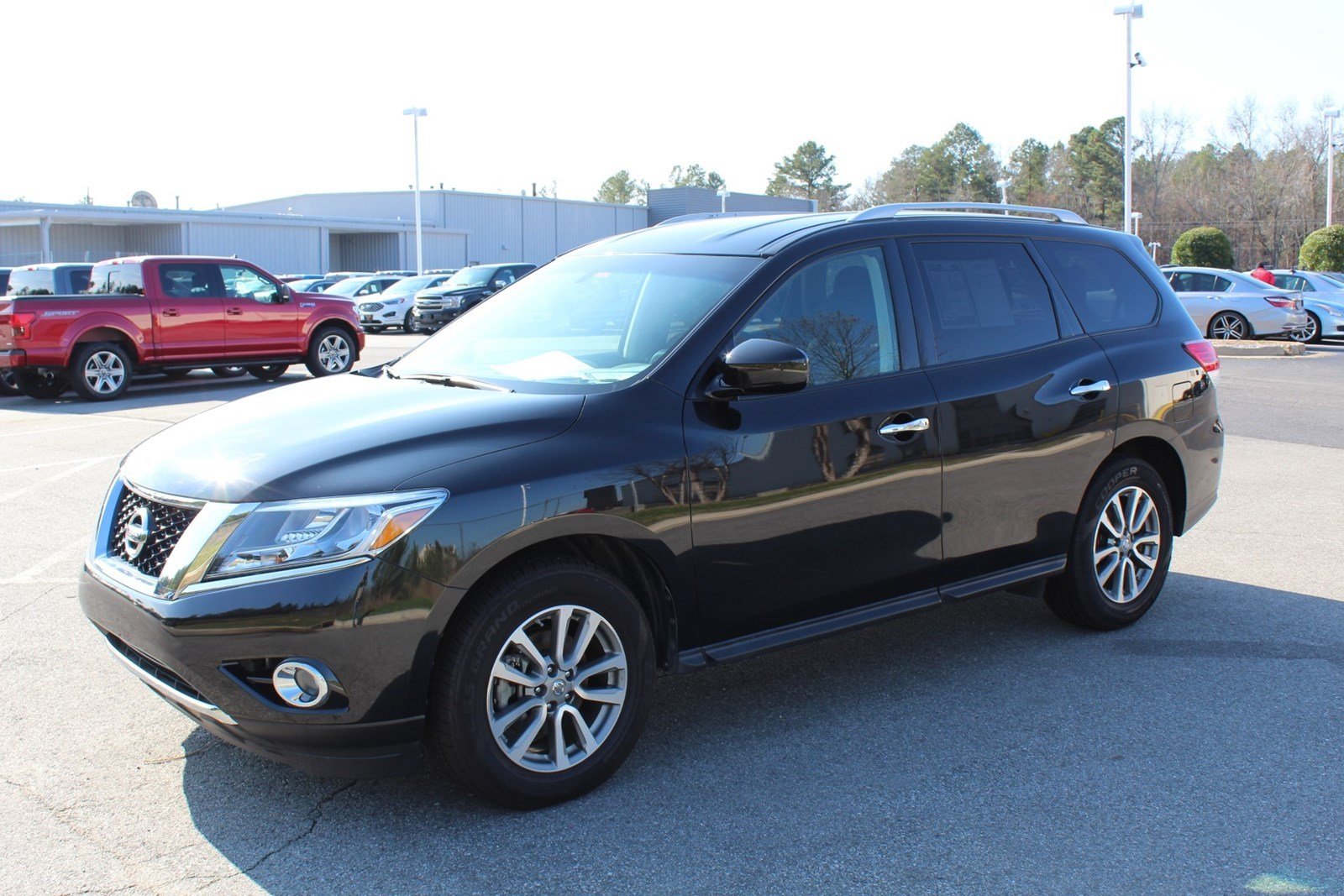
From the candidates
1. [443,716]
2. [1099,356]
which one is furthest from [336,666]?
[1099,356]

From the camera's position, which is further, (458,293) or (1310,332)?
(458,293)

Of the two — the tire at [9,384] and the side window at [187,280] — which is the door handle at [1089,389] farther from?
the tire at [9,384]

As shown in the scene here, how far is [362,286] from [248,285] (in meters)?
19.3

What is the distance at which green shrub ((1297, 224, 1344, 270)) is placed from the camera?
37.0 m

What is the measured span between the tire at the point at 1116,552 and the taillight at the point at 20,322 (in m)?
14.3

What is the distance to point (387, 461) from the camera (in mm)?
3572

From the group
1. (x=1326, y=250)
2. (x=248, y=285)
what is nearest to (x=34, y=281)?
(x=248, y=285)

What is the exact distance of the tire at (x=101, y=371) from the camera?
51.7ft

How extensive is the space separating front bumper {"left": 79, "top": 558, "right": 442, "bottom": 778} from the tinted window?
3388 millimetres

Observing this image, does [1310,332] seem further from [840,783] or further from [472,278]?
[840,783]

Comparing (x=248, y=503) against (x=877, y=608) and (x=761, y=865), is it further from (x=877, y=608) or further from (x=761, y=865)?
(x=877, y=608)

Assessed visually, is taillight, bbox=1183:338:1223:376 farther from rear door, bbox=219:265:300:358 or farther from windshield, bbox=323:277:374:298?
windshield, bbox=323:277:374:298

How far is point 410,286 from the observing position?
1348 inches

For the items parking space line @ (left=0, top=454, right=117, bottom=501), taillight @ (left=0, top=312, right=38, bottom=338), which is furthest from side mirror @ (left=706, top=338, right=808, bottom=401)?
taillight @ (left=0, top=312, right=38, bottom=338)
